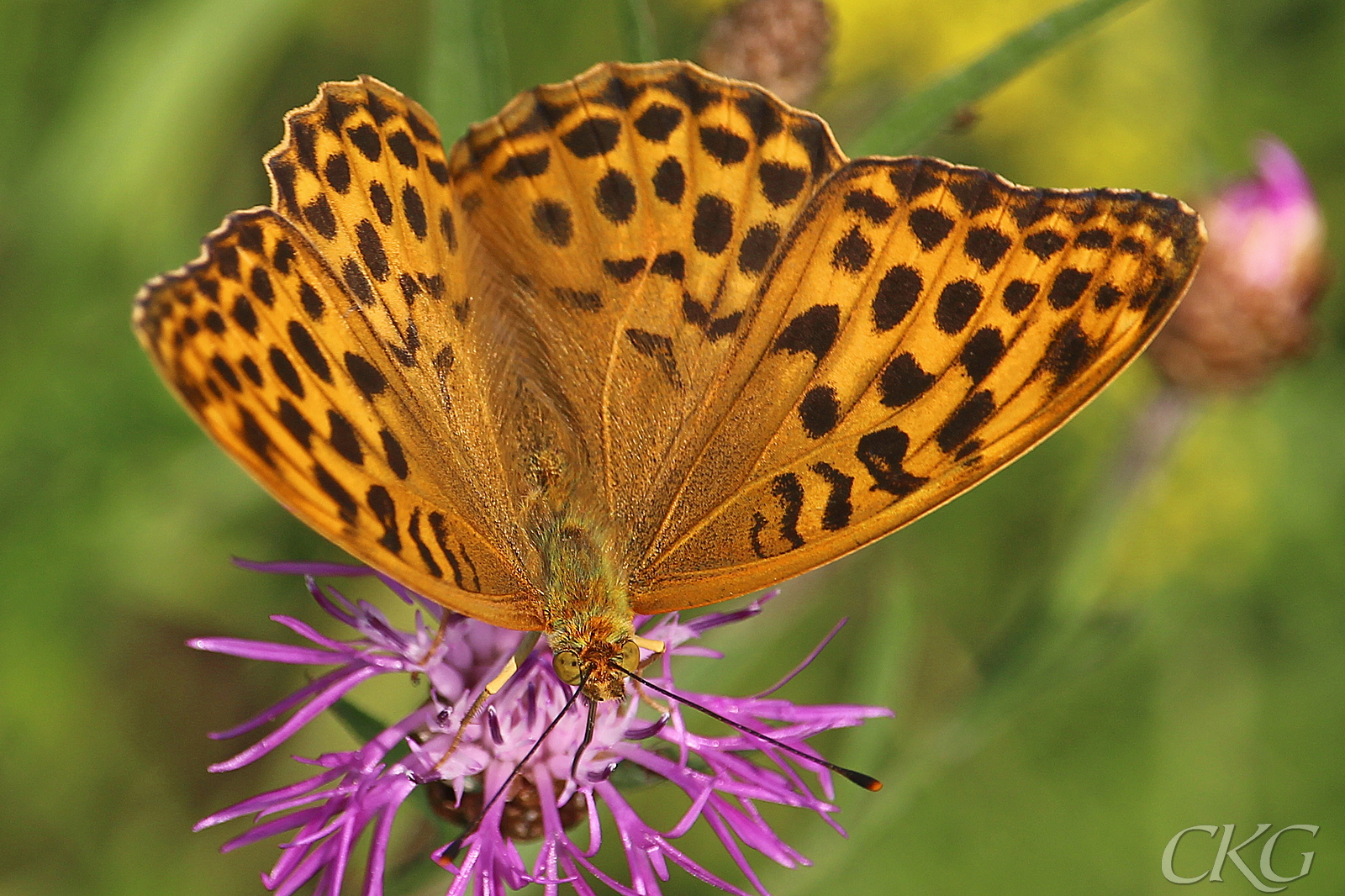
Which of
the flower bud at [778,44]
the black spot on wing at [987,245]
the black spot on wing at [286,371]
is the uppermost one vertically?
the flower bud at [778,44]

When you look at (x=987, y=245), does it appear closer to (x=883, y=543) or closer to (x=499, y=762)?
(x=499, y=762)

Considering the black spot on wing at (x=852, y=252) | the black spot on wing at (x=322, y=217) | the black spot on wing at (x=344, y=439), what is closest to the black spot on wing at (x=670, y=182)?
the black spot on wing at (x=852, y=252)

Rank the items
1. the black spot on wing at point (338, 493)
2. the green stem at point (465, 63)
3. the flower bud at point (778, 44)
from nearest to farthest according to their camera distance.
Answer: the black spot on wing at point (338, 493)
the green stem at point (465, 63)
the flower bud at point (778, 44)

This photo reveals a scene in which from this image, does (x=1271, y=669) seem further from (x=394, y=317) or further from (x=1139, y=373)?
(x=394, y=317)

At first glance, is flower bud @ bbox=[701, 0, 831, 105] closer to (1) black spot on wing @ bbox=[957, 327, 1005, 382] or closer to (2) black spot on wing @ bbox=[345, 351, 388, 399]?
(1) black spot on wing @ bbox=[957, 327, 1005, 382]

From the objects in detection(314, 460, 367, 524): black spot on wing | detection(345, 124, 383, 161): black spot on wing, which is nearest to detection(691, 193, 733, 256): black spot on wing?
detection(345, 124, 383, 161): black spot on wing

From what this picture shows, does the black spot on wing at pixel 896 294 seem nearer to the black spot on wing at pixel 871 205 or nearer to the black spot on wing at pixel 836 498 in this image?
the black spot on wing at pixel 871 205
